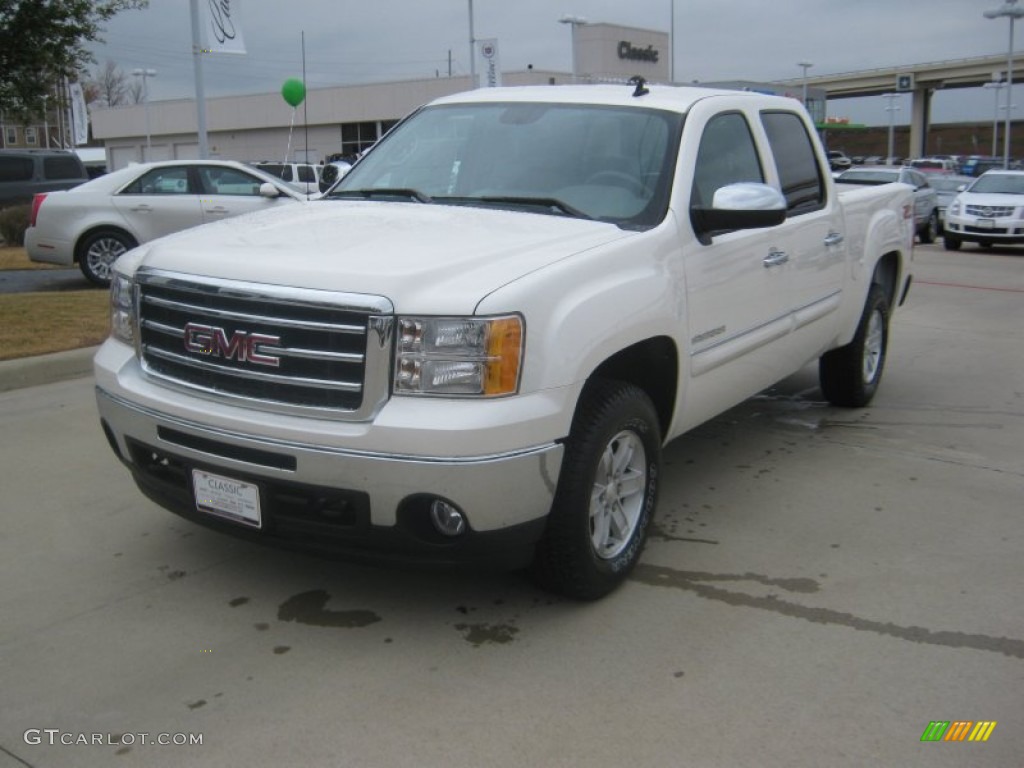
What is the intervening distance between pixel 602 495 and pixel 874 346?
3.85 metres

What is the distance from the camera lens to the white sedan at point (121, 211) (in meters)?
12.3

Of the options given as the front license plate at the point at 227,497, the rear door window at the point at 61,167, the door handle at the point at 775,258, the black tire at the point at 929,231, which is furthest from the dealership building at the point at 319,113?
the front license plate at the point at 227,497

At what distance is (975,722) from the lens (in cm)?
310

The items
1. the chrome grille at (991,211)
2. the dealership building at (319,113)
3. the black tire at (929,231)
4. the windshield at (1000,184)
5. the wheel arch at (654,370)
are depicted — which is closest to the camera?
the wheel arch at (654,370)

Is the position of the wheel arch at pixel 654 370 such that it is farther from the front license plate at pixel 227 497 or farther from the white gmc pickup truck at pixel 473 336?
the front license plate at pixel 227 497

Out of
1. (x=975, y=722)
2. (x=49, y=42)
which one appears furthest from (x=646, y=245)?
(x=49, y=42)

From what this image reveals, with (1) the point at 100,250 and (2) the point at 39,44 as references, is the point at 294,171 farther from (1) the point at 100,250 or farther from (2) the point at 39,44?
(2) the point at 39,44

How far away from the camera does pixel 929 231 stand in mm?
23031

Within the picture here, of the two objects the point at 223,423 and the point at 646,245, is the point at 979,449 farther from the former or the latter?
the point at 223,423

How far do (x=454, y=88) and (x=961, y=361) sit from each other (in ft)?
163

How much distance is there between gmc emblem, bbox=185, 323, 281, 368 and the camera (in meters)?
3.40

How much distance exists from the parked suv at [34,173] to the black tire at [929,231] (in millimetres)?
18140

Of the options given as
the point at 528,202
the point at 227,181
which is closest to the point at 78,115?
the point at 227,181

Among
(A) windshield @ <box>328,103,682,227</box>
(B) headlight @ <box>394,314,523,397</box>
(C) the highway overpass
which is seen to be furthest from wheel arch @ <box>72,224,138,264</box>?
(C) the highway overpass
